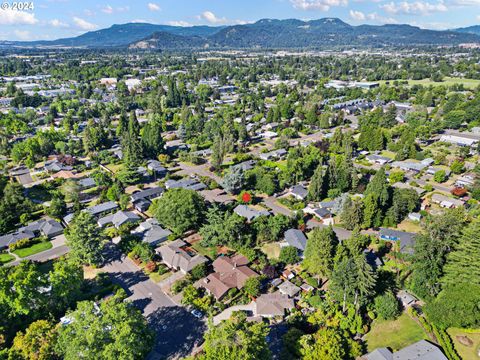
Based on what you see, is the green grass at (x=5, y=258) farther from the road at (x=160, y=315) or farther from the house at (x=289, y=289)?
the house at (x=289, y=289)

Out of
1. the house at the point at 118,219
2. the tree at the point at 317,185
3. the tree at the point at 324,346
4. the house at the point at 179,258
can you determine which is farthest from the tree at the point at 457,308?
the house at the point at 118,219

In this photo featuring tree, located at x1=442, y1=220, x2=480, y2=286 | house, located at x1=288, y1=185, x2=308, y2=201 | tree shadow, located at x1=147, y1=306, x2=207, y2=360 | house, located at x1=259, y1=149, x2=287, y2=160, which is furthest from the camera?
house, located at x1=259, y1=149, x2=287, y2=160

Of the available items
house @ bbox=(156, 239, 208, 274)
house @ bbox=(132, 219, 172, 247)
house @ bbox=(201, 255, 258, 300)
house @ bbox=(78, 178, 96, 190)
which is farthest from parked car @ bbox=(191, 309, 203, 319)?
house @ bbox=(78, 178, 96, 190)

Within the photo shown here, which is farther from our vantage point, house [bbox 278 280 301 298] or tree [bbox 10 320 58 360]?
house [bbox 278 280 301 298]

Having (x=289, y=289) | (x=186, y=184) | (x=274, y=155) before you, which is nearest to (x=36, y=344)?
(x=289, y=289)

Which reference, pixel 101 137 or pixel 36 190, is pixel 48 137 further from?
pixel 36 190

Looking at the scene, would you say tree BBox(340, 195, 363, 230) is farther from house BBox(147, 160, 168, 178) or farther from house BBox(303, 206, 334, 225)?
house BBox(147, 160, 168, 178)
